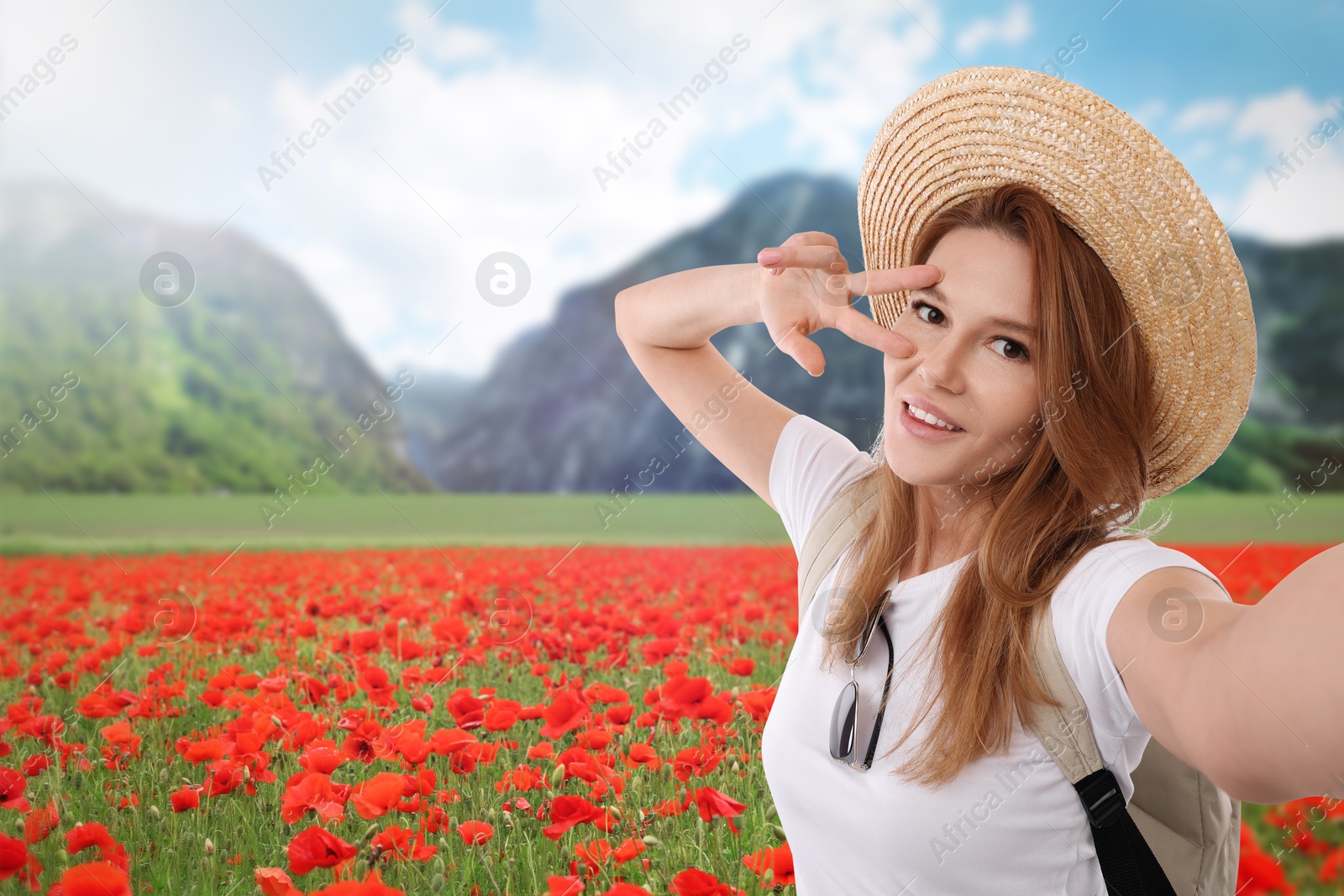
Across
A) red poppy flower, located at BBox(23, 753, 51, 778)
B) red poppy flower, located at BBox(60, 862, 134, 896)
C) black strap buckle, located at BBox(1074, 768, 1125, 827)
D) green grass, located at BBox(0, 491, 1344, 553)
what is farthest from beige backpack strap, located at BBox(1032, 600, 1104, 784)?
green grass, located at BBox(0, 491, 1344, 553)

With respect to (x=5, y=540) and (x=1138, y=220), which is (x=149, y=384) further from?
(x=1138, y=220)

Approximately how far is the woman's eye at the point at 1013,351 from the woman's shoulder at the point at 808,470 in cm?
47

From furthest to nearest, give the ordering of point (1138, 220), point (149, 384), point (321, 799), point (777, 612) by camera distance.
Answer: point (149, 384) < point (777, 612) < point (321, 799) < point (1138, 220)

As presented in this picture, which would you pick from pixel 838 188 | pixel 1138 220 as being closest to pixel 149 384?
pixel 1138 220

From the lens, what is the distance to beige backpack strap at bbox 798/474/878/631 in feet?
4.66

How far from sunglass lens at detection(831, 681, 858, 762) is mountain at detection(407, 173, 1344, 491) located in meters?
12.1

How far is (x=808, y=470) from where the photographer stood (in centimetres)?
156

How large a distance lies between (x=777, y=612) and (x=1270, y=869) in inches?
49.0

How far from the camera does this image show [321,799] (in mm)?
1234

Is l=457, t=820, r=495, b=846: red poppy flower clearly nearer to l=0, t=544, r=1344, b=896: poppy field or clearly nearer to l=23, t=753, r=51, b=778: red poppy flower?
l=0, t=544, r=1344, b=896: poppy field

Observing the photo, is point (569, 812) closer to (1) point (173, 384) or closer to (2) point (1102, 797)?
(2) point (1102, 797)

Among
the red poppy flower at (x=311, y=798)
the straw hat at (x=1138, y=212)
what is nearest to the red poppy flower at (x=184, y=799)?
the red poppy flower at (x=311, y=798)

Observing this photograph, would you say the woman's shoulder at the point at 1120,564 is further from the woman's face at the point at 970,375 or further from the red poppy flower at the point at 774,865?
the red poppy flower at the point at 774,865

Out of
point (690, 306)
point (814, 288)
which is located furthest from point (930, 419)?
point (690, 306)
